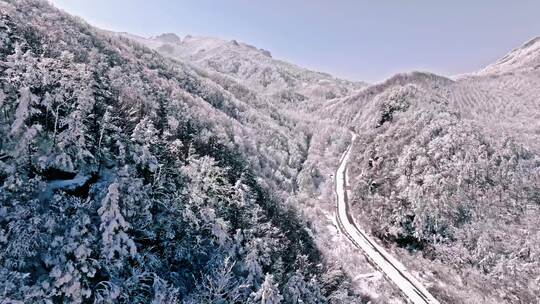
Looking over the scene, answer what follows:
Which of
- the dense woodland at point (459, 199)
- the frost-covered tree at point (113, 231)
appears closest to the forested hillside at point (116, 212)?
the frost-covered tree at point (113, 231)

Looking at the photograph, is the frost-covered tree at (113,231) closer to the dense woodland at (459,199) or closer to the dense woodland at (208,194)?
the dense woodland at (208,194)

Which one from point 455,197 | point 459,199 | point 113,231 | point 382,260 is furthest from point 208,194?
point 459,199

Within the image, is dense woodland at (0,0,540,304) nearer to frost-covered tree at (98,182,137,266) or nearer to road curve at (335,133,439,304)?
frost-covered tree at (98,182,137,266)

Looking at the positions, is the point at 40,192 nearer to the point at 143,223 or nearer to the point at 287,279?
the point at 143,223

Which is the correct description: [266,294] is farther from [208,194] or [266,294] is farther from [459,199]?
[459,199]

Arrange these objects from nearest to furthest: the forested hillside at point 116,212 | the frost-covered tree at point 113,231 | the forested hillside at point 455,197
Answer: the forested hillside at point 116,212, the frost-covered tree at point 113,231, the forested hillside at point 455,197

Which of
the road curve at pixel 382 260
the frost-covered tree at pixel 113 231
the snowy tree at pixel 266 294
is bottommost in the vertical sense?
the road curve at pixel 382 260

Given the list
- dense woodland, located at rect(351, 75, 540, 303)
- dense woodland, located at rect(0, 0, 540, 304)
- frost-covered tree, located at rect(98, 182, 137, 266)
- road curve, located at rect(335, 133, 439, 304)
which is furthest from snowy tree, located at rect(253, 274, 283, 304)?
dense woodland, located at rect(351, 75, 540, 303)
